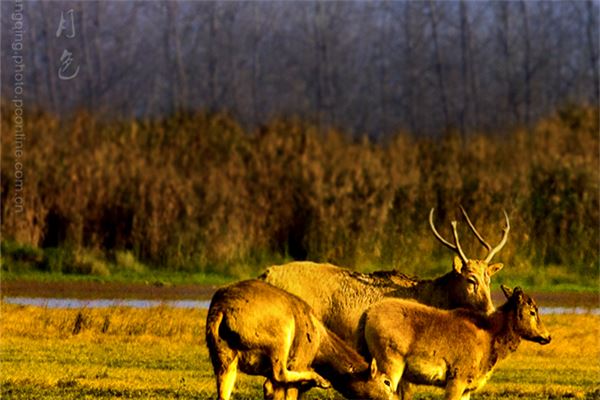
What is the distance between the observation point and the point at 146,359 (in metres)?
17.9

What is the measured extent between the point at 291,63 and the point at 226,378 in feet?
55.0

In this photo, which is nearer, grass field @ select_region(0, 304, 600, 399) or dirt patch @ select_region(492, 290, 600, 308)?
grass field @ select_region(0, 304, 600, 399)

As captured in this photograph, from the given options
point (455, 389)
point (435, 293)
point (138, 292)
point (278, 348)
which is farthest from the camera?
point (138, 292)

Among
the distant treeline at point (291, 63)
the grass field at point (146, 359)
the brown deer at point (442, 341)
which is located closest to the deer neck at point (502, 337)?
the brown deer at point (442, 341)

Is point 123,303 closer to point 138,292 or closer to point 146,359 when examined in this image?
point 138,292

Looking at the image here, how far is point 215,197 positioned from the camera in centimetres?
2984

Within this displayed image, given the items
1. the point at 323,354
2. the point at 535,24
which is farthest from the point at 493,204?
the point at 323,354

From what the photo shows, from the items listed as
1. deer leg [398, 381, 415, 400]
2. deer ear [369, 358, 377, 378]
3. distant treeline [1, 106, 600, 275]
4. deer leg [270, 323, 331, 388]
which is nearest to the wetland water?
distant treeline [1, 106, 600, 275]

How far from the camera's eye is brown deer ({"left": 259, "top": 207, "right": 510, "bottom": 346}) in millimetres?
14438

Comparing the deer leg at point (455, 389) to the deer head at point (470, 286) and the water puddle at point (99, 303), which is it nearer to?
the deer head at point (470, 286)

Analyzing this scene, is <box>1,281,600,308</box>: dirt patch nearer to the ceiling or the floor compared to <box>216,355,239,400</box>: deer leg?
nearer to the floor

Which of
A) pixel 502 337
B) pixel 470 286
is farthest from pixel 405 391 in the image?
pixel 470 286

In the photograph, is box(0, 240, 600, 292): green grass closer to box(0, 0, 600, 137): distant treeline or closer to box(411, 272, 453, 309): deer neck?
box(0, 0, 600, 137): distant treeline

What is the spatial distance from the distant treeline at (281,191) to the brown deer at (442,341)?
1330 centimetres
